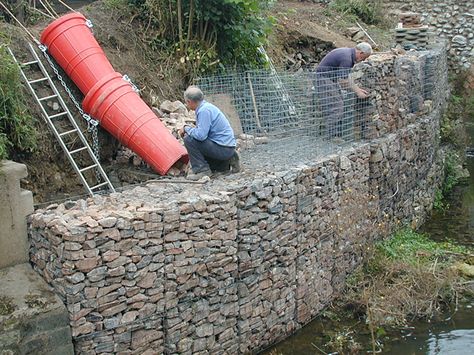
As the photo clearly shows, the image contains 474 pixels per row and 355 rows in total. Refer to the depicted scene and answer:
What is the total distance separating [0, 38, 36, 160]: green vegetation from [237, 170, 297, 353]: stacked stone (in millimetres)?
2777

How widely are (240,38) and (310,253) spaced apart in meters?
4.13

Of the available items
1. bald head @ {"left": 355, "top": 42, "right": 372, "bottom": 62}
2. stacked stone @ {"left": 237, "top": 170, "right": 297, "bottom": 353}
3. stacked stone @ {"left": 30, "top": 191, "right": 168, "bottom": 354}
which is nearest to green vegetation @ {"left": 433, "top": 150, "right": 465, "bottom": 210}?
bald head @ {"left": 355, "top": 42, "right": 372, "bottom": 62}

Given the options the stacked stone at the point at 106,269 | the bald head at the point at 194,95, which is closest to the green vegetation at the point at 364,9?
the bald head at the point at 194,95

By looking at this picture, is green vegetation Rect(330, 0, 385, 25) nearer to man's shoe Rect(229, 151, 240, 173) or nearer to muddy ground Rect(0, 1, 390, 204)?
muddy ground Rect(0, 1, 390, 204)

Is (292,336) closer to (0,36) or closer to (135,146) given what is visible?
(135,146)

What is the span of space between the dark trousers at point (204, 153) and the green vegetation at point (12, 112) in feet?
6.49

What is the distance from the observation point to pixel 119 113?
8781mm

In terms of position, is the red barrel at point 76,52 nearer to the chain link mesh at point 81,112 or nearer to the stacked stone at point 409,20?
the chain link mesh at point 81,112

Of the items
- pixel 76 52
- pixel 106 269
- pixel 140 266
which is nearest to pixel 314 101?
pixel 76 52

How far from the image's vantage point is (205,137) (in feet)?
26.3

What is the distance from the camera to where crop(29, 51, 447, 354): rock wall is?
21.0 feet

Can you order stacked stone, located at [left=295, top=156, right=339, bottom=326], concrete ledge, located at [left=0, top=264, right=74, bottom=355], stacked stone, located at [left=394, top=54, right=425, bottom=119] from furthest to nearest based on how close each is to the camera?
stacked stone, located at [left=394, top=54, right=425, bottom=119] → stacked stone, located at [left=295, top=156, right=339, bottom=326] → concrete ledge, located at [left=0, top=264, right=74, bottom=355]

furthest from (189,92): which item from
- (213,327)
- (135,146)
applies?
(213,327)

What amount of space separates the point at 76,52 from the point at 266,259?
388 centimetres
